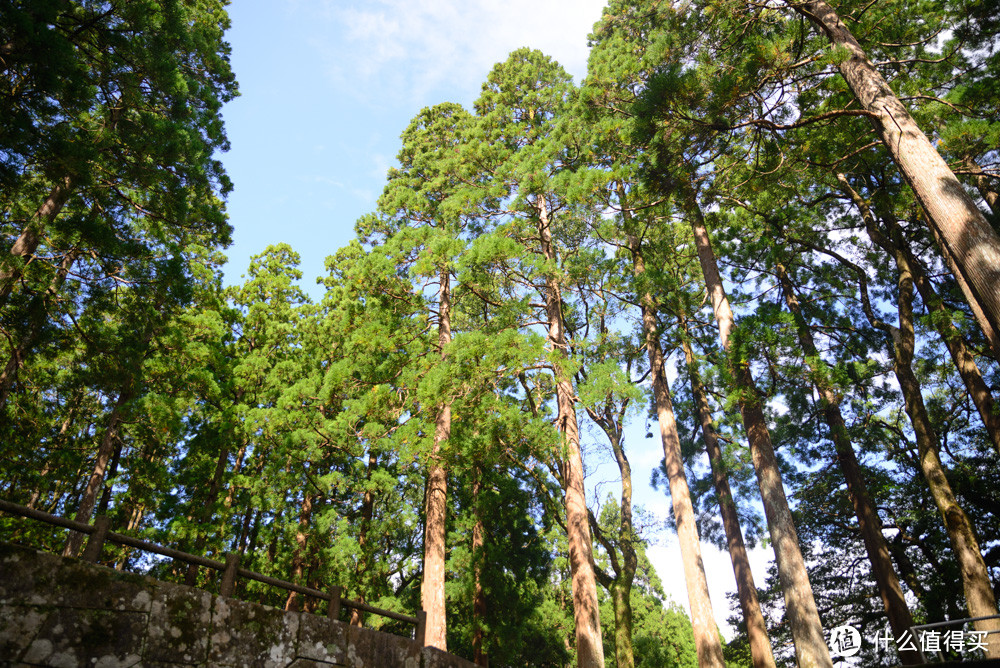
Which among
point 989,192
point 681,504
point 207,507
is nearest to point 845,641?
point 681,504

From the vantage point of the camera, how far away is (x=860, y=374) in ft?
35.4

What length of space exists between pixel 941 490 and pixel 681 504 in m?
4.21

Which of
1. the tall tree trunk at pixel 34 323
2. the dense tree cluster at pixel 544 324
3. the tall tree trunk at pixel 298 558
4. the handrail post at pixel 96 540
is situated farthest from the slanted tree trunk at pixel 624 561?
the tall tree trunk at pixel 34 323

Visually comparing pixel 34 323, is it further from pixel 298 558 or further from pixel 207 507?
pixel 298 558

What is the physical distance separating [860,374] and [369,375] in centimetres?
1082

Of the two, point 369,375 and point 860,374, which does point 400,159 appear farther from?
point 860,374

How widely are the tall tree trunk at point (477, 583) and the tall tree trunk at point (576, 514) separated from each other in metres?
4.26

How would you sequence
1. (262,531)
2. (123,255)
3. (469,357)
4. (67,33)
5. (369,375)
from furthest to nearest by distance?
(262,531) < (369,375) < (469,357) < (123,255) < (67,33)

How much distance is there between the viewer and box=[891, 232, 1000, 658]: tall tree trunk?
7339 mm

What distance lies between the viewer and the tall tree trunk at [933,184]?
4.91 metres

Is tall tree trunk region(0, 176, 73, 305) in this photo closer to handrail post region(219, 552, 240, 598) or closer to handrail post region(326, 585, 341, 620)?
handrail post region(219, 552, 240, 598)

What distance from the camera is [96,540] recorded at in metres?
4.31

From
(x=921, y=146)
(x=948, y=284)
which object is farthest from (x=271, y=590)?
(x=948, y=284)

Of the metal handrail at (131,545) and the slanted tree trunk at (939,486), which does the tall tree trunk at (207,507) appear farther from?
the slanted tree trunk at (939,486)
